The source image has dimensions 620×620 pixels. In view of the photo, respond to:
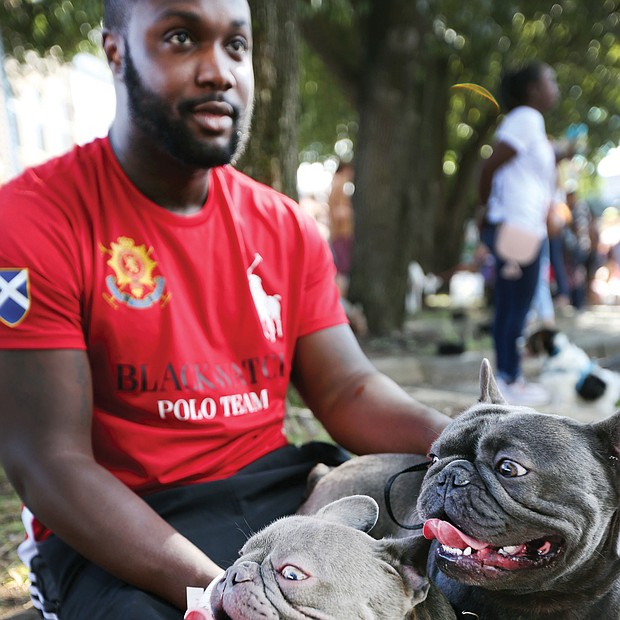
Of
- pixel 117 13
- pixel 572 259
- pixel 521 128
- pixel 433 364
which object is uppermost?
pixel 117 13

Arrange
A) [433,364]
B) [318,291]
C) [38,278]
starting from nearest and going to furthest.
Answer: [38,278], [318,291], [433,364]

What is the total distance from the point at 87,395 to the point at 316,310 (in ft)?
2.93

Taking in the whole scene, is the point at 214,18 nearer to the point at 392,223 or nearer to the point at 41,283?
the point at 41,283

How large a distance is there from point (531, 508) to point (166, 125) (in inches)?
60.7

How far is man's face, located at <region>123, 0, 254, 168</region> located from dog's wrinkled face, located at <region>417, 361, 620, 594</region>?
1289mm

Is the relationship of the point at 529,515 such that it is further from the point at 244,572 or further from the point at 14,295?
the point at 14,295

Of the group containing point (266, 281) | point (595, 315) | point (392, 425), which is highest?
point (266, 281)

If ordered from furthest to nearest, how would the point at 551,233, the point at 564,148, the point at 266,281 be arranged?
the point at 551,233 < the point at 564,148 < the point at 266,281

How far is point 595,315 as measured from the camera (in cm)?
1230

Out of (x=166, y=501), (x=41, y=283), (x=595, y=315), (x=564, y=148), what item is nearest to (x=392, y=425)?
(x=166, y=501)

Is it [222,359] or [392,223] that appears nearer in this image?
[222,359]

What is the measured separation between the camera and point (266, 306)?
96.1 inches

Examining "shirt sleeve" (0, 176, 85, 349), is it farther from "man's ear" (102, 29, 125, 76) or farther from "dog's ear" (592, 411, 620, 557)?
"dog's ear" (592, 411, 620, 557)

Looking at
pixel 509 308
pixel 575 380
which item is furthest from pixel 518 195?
pixel 575 380
